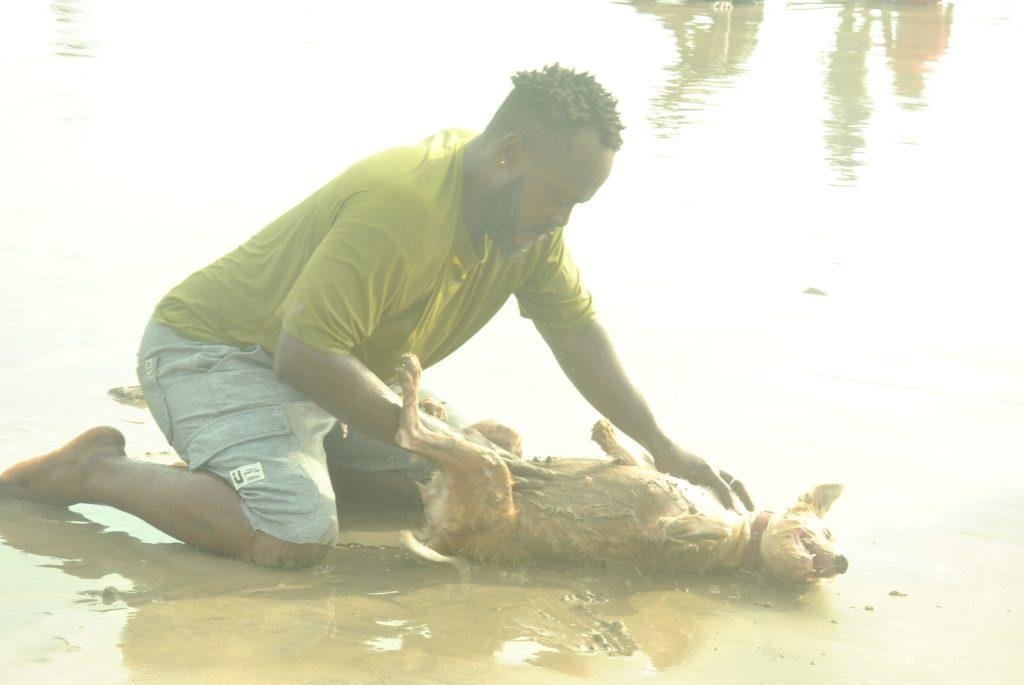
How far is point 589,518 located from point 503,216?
1032 mm

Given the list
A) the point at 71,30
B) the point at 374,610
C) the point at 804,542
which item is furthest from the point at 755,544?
the point at 71,30

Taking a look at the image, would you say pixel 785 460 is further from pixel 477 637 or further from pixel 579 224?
pixel 579 224

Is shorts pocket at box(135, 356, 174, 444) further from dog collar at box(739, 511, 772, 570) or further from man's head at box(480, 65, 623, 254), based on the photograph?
dog collar at box(739, 511, 772, 570)

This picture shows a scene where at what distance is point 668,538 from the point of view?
437 cm

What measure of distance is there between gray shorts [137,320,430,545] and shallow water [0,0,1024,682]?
0.18 m

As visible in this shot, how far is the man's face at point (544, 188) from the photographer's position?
401 centimetres

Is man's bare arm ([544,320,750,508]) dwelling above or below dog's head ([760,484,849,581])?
above

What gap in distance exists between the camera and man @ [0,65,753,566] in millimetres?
3979

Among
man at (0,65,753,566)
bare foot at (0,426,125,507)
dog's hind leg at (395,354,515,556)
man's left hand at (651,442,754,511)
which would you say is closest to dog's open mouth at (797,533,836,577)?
man's left hand at (651,442,754,511)

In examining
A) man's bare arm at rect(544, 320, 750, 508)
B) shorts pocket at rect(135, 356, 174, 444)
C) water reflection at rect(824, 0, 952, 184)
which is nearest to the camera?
shorts pocket at rect(135, 356, 174, 444)

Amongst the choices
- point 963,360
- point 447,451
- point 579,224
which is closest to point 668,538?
point 447,451

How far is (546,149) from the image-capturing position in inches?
158

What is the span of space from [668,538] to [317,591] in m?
1.15

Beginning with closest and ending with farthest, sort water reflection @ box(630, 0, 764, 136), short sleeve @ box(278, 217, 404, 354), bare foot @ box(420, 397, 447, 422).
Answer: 1. short sleeve @ box(278, 217, 404, 354)
2. bare foot @ box(420, 397, 447, 422)
3. water reflection @ box(630, 0, 764, 136)
